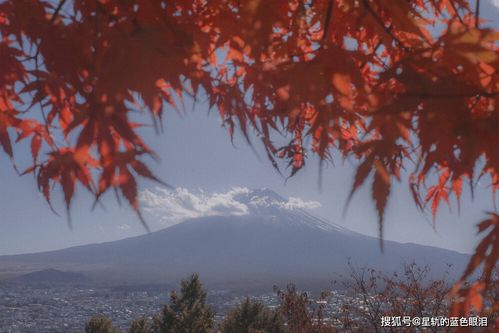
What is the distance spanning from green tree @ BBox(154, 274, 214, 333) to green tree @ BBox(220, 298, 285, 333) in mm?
1216

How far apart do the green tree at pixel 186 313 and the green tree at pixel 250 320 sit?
122 centimetres

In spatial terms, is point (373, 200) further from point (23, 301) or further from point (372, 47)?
point (23, 301)

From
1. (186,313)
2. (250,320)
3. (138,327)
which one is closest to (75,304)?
(186,313)

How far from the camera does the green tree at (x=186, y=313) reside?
59.3 feet

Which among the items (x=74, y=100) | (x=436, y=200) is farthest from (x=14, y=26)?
(x=436, y=200)

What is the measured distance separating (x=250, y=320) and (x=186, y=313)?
3085mm

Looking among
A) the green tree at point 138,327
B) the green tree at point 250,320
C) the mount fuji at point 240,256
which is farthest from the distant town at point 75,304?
the mount fuji at point 240,256

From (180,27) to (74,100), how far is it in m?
0.43

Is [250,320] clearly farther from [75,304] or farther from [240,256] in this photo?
[240,256]

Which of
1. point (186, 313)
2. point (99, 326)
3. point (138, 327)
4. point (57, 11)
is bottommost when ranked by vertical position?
point (138, 327)

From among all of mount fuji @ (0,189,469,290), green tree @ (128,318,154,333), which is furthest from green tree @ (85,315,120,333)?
mount fuji @ (0,189,469,290)

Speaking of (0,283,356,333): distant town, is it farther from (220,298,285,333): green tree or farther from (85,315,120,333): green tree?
(85,315,120,333): green tree

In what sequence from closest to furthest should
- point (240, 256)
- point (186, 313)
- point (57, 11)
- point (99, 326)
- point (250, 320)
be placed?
point (57, 11) < point (99, 326) < point (250, 320) < point (186, 313) < point (240, 256)

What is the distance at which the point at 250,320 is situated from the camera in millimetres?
17344
